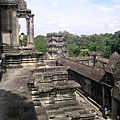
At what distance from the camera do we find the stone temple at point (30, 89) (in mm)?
3787

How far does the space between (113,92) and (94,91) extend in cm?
510

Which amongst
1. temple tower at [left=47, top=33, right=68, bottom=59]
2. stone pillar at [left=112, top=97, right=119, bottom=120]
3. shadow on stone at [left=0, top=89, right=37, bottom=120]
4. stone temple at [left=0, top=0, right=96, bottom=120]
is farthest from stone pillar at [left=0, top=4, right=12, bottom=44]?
temple tower at [left=47, top=33, right=68, bottom=59]

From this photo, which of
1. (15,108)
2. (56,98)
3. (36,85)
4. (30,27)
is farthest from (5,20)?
(15,108)

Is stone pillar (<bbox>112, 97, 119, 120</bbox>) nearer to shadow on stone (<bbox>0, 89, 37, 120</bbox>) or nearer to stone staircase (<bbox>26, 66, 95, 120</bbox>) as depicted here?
stone staircase (<bbox>26, 66, 95, 120</bbox>)

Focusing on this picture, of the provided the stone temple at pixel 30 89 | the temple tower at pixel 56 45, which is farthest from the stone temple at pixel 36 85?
the temple tower at pixel 56 45

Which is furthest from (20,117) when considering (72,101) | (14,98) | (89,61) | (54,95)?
(89,61)

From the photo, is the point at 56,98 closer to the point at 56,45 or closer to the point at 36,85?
the point at 36,85

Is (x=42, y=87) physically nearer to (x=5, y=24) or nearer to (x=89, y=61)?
(x=5, y=24)

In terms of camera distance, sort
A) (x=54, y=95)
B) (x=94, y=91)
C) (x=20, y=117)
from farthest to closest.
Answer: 1. (x=94, y=91)
2. (x=54, y=95)
3. (x=20, y=117)

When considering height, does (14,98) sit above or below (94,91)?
above

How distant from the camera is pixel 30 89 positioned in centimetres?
667

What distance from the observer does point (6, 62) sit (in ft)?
28.7

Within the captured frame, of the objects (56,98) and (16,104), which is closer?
→ (16,104)

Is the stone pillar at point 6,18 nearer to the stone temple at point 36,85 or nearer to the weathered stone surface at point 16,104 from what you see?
the stone temple at point 36,85
